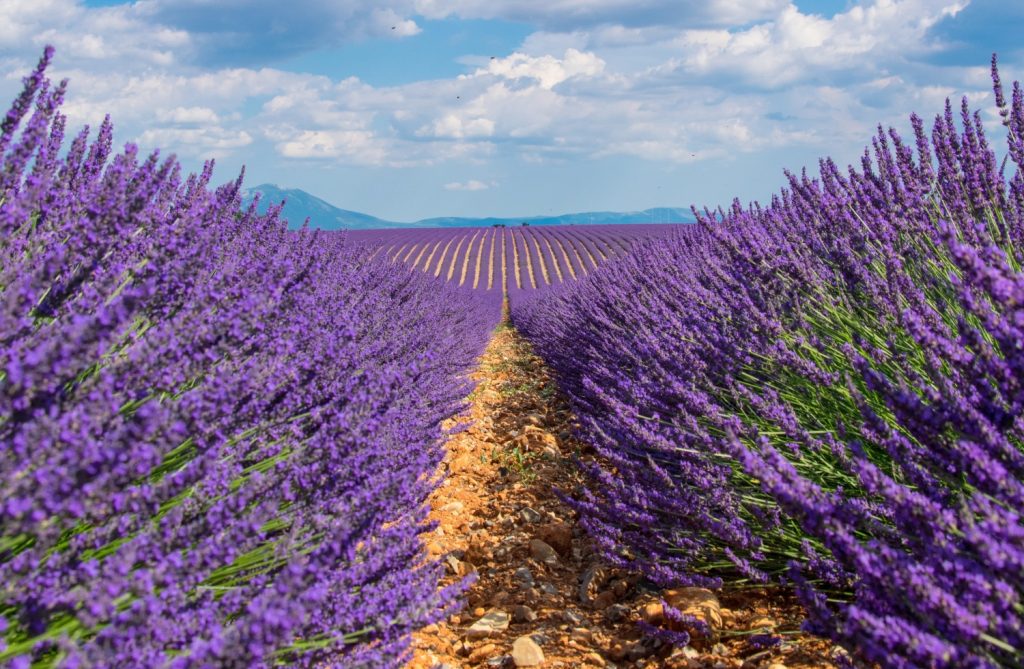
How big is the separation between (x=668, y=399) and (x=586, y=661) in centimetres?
116

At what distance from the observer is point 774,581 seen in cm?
244

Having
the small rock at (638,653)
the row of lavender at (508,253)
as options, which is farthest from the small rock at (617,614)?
A: the row of lavender at (508,253)

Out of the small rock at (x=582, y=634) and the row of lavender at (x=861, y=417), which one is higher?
the row of lavender at (x=861, y=417)

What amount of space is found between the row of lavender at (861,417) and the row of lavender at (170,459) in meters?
0.77

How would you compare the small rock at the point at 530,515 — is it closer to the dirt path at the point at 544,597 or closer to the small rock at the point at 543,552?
the dirt path at the point at 544,597

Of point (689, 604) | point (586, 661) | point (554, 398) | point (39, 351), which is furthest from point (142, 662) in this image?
point (554, 398)

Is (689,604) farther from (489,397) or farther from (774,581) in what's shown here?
(489,397)

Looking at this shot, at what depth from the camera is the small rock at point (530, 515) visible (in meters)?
3.77

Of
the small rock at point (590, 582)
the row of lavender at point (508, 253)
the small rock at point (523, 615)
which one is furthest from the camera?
the row of lavender at point (508, 253)

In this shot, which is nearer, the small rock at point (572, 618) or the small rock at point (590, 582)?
the small rock at point (572, 618)

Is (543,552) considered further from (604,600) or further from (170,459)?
(170,459)

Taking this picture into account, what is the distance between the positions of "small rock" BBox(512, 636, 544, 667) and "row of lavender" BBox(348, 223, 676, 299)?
65.0ft

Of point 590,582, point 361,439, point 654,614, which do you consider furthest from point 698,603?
point 361,439

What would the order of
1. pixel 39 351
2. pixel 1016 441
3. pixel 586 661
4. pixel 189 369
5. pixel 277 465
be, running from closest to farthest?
pixel 39 351 < pixel 189 369 < pixel 277 465 < pixel 1016 441 < pixel 586 661
